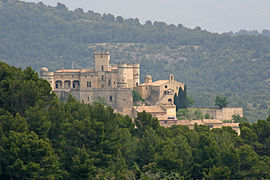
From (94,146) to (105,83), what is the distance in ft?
146

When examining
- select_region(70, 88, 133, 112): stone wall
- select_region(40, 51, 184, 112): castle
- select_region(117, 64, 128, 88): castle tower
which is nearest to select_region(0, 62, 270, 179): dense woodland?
select_region(70, 88, 133, 112): stone wall

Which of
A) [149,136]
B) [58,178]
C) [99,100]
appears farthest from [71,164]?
[99,100]

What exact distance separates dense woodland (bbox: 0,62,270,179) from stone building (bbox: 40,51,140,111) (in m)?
33.6

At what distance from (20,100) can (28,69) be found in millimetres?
4970

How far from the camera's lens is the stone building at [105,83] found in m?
94.9

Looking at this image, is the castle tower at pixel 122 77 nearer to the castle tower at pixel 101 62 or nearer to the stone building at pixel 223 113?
the castle tower at pixel 101 62

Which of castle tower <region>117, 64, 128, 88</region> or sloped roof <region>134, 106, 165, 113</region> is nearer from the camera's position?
sloped roof <region>134, 106, 165, 113</region>

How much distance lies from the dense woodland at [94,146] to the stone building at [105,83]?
3356 centimetres

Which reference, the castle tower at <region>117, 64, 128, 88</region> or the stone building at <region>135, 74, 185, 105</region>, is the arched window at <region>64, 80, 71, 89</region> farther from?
the stone building at <region>135, 74, 185, 105</region>

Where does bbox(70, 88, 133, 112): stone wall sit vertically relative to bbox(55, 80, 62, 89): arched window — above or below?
below

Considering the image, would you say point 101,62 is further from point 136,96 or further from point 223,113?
point 223,113

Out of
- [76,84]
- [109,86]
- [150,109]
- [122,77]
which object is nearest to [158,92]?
[122,77]

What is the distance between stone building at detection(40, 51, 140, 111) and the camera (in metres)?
94.9

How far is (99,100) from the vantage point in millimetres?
93562
